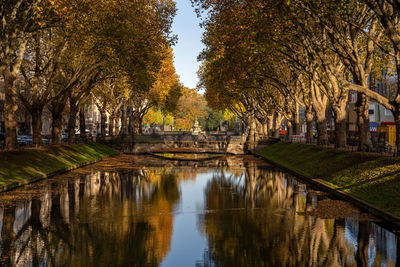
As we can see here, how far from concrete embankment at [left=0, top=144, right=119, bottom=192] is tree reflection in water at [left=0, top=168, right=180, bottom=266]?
2.21 metres

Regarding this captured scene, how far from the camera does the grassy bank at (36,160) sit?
21897 millimetres

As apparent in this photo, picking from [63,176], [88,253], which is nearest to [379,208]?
[88,253]

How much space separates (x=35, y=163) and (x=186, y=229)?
16.7 meters

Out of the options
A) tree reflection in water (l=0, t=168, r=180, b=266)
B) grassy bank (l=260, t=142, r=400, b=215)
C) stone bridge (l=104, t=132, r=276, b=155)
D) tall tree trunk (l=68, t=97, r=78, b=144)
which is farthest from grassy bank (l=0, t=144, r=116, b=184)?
stone bridge (l=104, t=132, r=276, b=155)

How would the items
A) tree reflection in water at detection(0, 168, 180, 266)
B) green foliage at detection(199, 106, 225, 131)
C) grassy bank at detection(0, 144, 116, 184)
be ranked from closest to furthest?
tree reflection in water at detection(0, 168, 180, 266) → grassy bank at detection(0, 144, 116, 184) → green foliage at detection(199, 106, 225, 131)

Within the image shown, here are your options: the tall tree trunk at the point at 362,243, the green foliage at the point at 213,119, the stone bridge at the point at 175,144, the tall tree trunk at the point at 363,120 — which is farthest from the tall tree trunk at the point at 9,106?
the green foliage at the point at 213,119

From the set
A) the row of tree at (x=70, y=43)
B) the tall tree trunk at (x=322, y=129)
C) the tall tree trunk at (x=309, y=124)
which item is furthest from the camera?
the tall tree trunk at (x=309, y=124)

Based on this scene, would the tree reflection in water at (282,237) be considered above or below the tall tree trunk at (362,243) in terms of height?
above

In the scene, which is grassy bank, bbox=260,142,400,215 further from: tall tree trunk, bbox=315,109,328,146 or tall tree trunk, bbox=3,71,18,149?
tall tree trunk, bbox=3,71,18,149

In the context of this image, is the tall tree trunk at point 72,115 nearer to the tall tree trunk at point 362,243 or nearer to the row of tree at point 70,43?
the row of tree at point 70,43

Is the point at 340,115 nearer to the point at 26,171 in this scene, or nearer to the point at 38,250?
the point at 26,171

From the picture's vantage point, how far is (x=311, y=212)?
14570 mm

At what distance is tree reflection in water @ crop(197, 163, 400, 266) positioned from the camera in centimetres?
898

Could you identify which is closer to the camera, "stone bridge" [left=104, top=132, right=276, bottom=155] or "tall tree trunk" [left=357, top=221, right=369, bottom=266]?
"tall tree trunk" [left=357, top=221, right=369, bottom=266]
